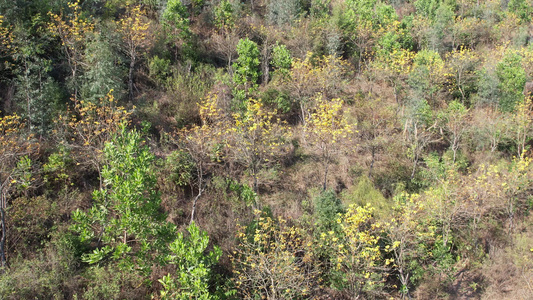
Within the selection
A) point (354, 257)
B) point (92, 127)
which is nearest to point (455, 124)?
point (354, 257)

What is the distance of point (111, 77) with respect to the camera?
19.5 metres

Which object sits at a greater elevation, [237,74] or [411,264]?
[237,74]

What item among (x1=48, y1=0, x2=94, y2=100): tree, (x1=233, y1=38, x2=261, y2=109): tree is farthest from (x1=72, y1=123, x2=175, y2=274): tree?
(x1=233, y1=38, x2=261, y2=109): tree

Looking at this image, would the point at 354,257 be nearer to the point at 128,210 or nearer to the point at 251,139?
the point at 251,139

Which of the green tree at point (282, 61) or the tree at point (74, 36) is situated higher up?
the tree at point (74, 36)

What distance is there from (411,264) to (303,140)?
10882mm

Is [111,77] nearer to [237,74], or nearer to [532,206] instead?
[237,74]

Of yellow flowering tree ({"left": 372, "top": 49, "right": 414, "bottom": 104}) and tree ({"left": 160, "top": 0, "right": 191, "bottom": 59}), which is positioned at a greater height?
tree ({"left": 160, "top": 0, "right": 191, "bottom": 59})

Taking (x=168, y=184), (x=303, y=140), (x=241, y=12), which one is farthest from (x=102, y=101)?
(x=241, y=12)

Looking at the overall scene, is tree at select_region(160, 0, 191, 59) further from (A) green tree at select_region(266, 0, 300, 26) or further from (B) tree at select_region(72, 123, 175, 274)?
(B) tree at select_region(72, 123, 175, 274)

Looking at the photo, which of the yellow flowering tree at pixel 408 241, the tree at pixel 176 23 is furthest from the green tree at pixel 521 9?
the tree at pixel 176 23

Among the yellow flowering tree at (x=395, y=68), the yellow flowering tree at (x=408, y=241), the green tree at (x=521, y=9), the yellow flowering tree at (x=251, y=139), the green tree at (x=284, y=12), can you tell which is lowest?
the yellow flowering tree at (x=408, y=241)

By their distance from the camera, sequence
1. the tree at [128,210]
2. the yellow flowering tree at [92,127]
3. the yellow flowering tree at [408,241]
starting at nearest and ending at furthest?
the tree at [128,210] → the yellow flowering tree at [408,241] → the yellow flowering tree at [92,127]

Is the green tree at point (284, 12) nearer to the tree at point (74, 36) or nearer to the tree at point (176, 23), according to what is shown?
the tree at point (176, 23)
